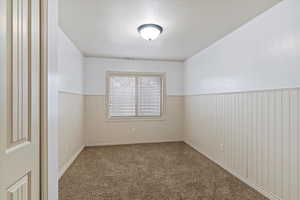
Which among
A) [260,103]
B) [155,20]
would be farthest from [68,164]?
[260,103]

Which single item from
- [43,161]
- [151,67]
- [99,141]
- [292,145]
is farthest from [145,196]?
[151,67]

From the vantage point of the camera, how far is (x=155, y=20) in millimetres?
2523

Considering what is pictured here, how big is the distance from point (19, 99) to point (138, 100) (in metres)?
4.01

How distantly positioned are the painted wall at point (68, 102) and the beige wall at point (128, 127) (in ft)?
1.22

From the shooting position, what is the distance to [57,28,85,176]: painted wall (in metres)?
2.82

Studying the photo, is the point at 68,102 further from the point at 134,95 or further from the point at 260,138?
the point at 260,138

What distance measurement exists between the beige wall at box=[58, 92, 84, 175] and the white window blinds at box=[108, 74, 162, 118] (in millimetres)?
878

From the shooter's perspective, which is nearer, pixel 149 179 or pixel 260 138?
pixel 260 138

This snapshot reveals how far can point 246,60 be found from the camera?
2654 millimetres

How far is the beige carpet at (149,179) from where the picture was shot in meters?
2.28

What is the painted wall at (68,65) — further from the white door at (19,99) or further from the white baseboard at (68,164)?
the white door at (19,99)

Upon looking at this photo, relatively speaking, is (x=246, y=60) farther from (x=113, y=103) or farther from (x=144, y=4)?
(x=113, y=103)

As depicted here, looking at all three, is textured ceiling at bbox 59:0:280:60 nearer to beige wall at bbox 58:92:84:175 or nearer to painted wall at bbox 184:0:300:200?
painted wall at bbox 184:0:300:200

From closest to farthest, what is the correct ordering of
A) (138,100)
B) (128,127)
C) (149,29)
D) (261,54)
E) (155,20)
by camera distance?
(261,54)
(155,20)
(149,29)
(128,127)
(138,100)
